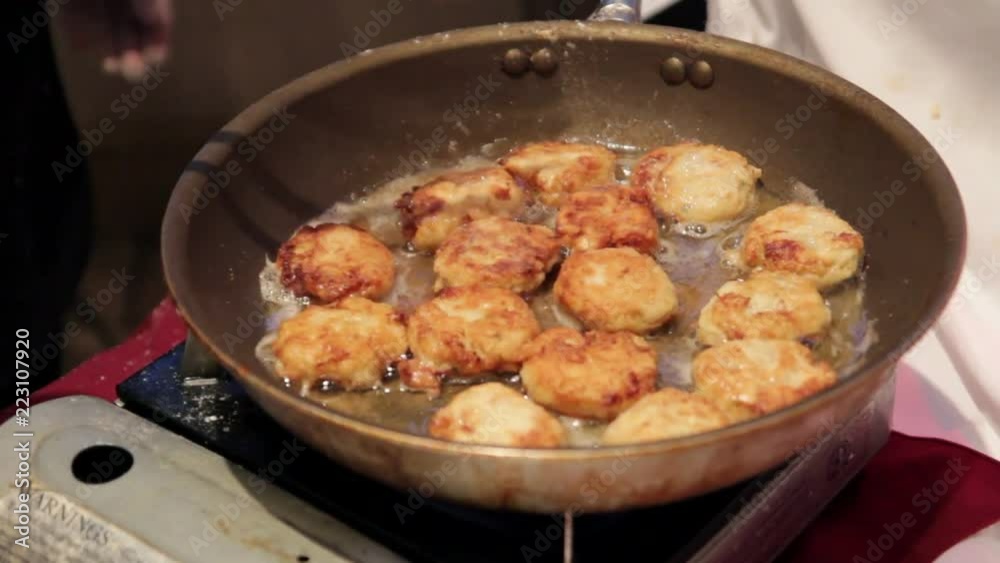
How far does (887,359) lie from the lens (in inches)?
45.7

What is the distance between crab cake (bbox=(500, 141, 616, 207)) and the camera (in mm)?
1944

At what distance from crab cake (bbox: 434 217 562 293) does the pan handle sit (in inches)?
23.0

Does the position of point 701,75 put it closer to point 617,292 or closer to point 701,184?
point 701,184

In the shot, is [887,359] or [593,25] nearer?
[887,359]

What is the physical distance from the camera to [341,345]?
60.3 inches

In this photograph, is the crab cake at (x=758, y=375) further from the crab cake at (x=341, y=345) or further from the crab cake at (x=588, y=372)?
the crab cake at (x=341, y=345)

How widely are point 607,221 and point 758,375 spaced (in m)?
0.49

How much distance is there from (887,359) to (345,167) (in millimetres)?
1201

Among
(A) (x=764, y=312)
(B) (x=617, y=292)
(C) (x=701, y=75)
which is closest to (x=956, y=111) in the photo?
(C) (x=701, y=75)

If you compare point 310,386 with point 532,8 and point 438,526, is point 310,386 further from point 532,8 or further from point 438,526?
point 532,8

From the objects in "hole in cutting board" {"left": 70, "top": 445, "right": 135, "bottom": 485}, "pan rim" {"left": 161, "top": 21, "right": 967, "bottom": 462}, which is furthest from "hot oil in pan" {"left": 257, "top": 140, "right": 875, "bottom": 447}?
"hole in cutting board" {"left": 70, "top": 445, "right": 135, "bottom": 485}

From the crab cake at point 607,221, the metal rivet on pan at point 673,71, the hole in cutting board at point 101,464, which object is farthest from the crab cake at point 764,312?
the hole in cutting board at point 101,464

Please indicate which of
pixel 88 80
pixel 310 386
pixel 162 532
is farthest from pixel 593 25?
pixel 88 80

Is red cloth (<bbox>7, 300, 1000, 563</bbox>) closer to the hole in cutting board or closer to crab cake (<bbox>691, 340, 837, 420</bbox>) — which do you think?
crab cake (<bbox>691, 340, 837, 420</bbox>)
